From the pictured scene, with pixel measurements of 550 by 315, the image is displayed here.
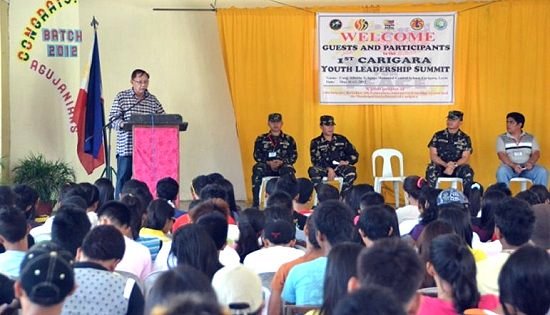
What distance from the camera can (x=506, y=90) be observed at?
9109mm

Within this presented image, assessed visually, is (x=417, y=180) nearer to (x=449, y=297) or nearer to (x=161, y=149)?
(x=161, y=149)

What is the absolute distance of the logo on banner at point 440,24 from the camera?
892cm

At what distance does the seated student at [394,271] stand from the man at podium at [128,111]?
531 centimetres

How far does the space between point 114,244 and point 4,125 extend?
609 cm

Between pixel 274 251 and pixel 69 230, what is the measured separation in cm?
89

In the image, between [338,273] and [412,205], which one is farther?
[412,205]

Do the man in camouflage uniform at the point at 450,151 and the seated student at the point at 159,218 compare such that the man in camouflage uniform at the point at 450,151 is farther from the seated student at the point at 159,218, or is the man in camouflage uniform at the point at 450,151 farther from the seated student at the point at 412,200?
the seated student at the point at 159,218

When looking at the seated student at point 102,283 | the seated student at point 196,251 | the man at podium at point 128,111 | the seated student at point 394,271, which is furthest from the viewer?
the man at podium at point 128,111

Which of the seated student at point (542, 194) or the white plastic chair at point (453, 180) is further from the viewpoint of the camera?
the white plastic chair at point (453, 180)

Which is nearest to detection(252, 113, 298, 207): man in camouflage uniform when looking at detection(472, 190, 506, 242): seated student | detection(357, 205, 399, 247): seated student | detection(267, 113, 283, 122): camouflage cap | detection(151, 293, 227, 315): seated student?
detection(267, 113, 283, 122): camouflage cap

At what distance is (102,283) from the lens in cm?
278

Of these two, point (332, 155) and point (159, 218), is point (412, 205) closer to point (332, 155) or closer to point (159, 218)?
point (159, 218)

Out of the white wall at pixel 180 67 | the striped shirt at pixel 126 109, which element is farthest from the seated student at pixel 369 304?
the white wall at pixel 180 67

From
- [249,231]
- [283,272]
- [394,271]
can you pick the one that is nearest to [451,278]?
[394,271]
